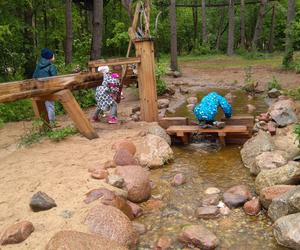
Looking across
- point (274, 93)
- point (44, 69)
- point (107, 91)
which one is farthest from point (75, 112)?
point (274, 93)

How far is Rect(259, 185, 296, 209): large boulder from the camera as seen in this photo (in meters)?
4.91

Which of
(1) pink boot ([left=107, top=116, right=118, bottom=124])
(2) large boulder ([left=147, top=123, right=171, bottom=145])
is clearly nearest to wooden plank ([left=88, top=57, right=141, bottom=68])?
(1) pink boot ([left=107, top=116, right=118, bottom=124])

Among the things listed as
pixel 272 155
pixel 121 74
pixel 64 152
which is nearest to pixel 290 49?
pixel 121 74

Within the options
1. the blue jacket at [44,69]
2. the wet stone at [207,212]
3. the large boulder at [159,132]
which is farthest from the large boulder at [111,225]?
the blue jacket at [44,69]

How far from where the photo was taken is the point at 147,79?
830 cm

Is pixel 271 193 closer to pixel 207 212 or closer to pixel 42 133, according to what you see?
pixel 207 212

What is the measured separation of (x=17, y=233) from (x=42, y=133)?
11.6 feet

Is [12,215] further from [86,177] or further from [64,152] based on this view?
[64,152]

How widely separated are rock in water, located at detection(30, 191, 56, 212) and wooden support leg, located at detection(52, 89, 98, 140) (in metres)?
2.50

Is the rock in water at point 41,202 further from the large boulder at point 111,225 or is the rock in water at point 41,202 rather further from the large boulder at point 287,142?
the large boulder at point 287,142

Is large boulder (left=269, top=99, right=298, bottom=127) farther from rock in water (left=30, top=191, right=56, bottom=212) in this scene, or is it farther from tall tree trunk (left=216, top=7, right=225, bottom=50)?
tall tree trunk (left=216, top=7, right=225, bottom=50)

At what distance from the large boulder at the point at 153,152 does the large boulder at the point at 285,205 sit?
2269 mm

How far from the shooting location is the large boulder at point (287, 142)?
6215mm

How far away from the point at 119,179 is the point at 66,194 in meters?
0.72
